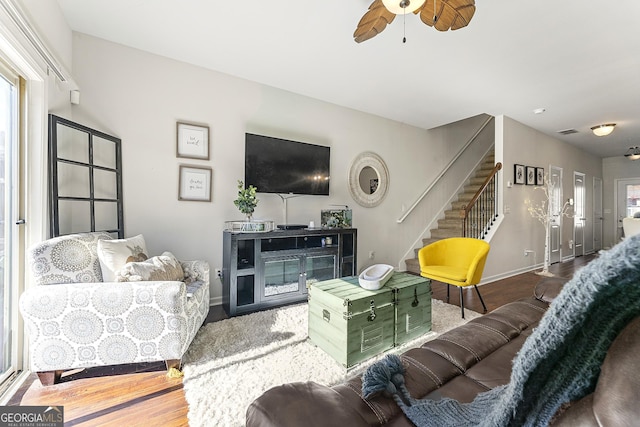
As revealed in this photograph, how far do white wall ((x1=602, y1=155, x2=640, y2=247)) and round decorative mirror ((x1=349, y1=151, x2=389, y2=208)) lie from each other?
704 cm

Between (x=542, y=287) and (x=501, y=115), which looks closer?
(x=542, y=287)

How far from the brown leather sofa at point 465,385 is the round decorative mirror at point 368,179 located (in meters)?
2.69

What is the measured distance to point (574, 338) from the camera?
38 cm

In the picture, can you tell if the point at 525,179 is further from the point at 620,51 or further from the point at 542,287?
the point at 542,287

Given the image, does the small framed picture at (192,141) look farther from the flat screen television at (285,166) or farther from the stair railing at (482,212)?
the stair railing at (482,212)

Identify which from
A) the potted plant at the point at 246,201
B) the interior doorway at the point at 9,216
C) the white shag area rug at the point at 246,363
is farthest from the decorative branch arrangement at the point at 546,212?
the interior doorway at the point at 9,216

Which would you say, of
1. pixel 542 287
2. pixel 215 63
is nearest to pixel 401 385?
pixel 542 287

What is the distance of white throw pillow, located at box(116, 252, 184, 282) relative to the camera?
5.79 feet

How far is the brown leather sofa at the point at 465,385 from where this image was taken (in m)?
0.34

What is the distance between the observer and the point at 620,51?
257 centimetres

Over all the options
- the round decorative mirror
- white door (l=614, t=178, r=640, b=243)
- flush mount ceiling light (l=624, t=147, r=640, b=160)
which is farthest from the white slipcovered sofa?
white door (l=614, t=178, r=640, b=243)

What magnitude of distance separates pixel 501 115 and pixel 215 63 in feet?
13.5

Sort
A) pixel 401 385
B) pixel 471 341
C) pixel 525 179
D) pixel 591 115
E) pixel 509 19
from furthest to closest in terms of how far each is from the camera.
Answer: pixel 525 179 → pixel 591 115 → pixel 509 19 → pixel 471 341 → pixel 401 385

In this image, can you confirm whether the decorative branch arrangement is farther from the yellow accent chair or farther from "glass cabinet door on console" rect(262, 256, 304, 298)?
"glass cabinet door on console" rect(262, 256, 304, 298)
